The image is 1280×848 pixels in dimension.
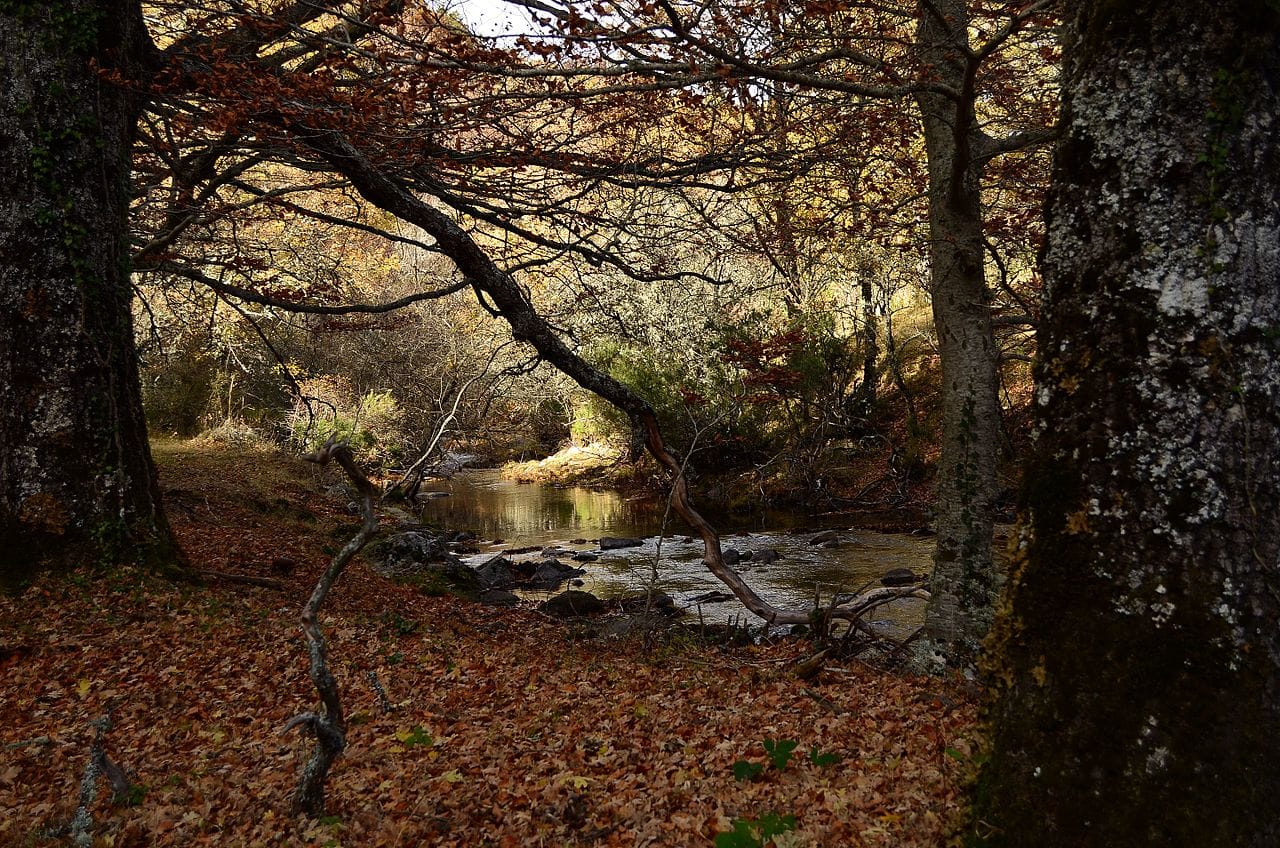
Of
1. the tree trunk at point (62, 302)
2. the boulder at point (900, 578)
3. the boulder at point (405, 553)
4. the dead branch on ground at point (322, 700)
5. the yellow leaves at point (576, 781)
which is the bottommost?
the boulder at point (900, 578)

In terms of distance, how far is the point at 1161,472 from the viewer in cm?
214

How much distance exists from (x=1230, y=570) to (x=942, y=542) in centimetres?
496

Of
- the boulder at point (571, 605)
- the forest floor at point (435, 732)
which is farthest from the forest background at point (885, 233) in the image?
the boulder at point (571, 605)

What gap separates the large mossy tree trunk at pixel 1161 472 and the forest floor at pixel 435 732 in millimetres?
746

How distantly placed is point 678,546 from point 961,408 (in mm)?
10057

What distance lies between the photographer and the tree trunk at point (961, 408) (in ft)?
21.8

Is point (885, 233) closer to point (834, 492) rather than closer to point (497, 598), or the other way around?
point (497, 598)

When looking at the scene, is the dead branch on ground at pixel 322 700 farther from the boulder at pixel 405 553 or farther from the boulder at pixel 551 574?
the boulder at pixel 551 574

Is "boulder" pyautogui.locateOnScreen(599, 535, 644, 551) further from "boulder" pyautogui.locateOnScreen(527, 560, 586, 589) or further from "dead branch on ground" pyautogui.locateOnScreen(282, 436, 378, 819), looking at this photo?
"dead branch on ground" pyautogui.locateOnScreen(282, 436, 378, 819)

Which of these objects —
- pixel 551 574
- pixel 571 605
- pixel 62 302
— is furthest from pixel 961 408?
pixel 551 574

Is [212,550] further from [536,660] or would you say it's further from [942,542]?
[942,542]

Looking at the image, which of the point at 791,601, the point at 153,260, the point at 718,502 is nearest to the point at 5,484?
the point at 153,260

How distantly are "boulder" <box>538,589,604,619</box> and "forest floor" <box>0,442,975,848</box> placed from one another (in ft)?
9.45

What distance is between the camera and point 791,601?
11477mm
